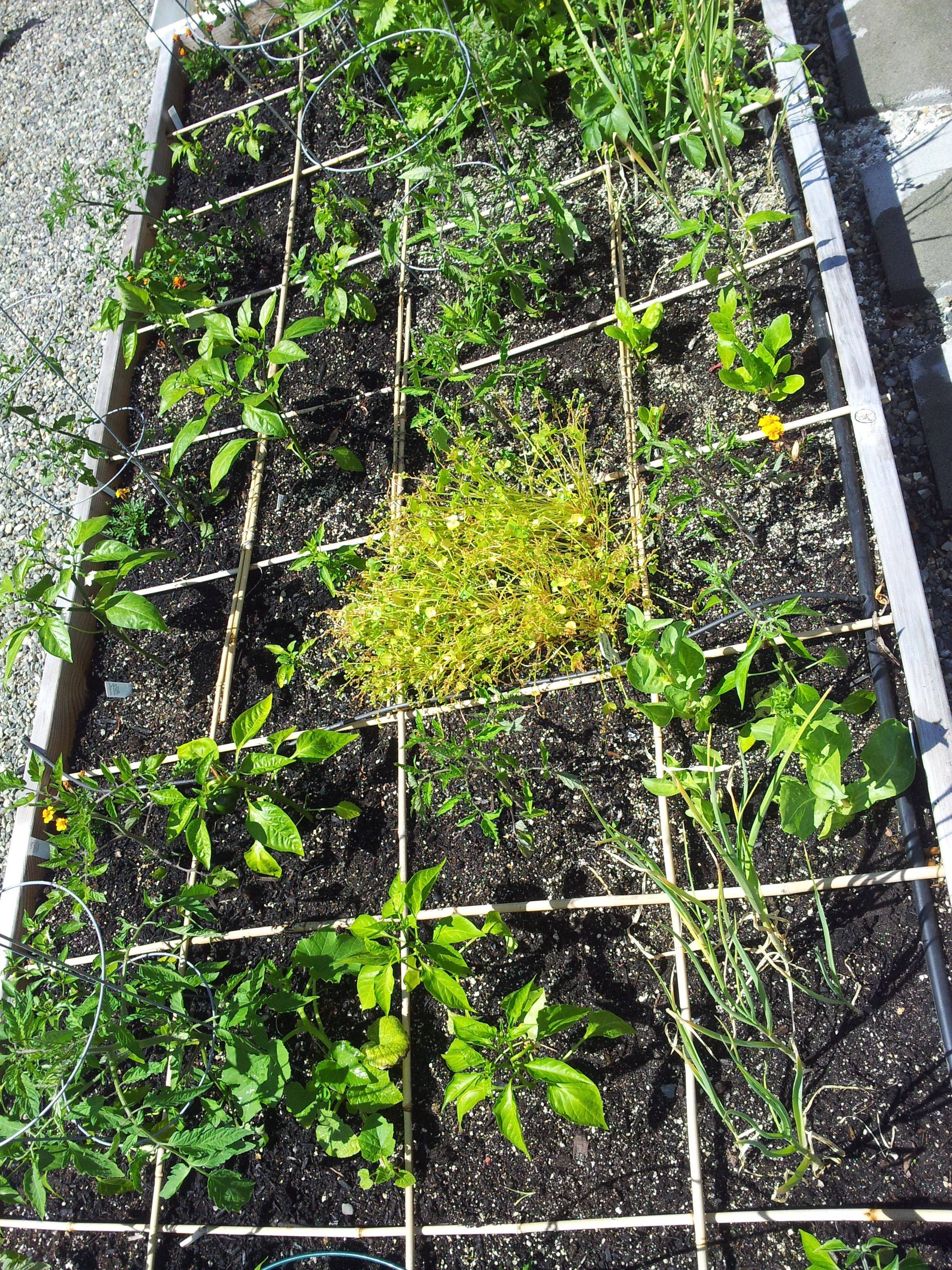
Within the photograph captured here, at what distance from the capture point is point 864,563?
5.64 ft

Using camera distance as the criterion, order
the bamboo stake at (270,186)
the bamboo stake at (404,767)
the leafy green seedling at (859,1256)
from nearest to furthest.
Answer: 1. the leafy green seedling at (859,1256)
2. the bamboo stake at (404,767)
3. the bamboo stake at (270,186)

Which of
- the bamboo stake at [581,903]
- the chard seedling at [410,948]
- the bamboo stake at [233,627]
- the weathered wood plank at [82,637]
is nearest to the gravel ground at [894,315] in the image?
the bamboo stake at [581,903]

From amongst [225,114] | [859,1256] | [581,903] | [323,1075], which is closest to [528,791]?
[581,903]

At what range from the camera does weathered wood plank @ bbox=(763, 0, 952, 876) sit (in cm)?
154

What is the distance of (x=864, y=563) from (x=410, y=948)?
121 centimetres

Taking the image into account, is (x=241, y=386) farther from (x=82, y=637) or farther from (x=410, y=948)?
(x=410, y=948)

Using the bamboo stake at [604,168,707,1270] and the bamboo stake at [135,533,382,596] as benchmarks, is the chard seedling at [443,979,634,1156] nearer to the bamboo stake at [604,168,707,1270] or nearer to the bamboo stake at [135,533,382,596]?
the bamboo stake at [604,168,707,1270]

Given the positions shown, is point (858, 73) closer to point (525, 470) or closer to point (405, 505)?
point (525, 470)

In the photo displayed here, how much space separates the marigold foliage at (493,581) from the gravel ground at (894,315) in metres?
0.72

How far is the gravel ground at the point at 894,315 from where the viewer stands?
6.41 feet

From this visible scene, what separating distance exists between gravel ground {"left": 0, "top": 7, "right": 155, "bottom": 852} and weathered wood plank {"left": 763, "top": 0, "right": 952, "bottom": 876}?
8.85 feet

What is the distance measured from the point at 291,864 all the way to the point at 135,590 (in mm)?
1032

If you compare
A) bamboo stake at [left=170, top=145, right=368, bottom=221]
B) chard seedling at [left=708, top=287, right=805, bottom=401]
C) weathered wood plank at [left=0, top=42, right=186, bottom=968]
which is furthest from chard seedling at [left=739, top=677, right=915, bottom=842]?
bamboo stake at [left=170, top=145, right=368, bottom=221]

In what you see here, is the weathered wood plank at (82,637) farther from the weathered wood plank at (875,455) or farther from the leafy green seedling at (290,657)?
the weathered wood plank at (875,455)
